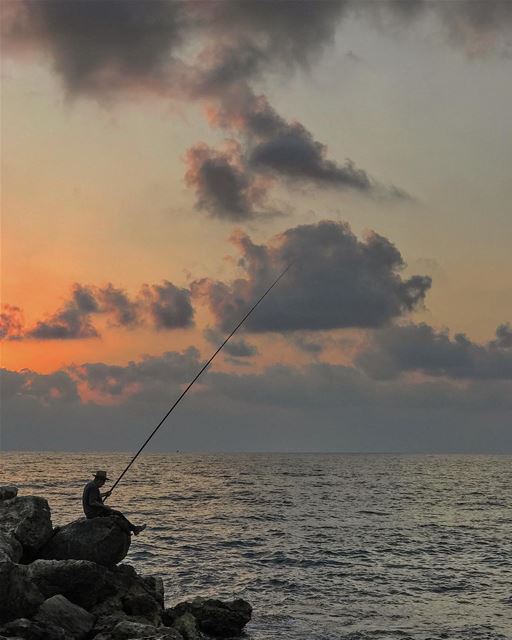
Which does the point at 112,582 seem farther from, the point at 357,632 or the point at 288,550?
the point at 288,550

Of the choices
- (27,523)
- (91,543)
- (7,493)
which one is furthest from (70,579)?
(7,493)

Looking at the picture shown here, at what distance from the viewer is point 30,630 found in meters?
13.0

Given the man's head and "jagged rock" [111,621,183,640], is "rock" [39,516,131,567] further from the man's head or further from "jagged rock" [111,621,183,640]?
"jagged rock" [111,621,183,640]

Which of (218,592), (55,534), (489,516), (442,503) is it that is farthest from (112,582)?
Answer: (442,503)

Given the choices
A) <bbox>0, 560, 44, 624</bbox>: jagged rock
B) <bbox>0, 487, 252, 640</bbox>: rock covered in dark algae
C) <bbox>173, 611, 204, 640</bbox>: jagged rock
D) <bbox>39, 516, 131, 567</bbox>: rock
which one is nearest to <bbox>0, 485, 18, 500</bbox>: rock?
<bbox>0, 487, 252, 640</bbox>: rock covered in dark algae

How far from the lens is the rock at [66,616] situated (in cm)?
1402

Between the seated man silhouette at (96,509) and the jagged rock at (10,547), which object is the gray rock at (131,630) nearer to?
the jagged rock at (10,547)

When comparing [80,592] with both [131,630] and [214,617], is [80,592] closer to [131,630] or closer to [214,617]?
[131,630]

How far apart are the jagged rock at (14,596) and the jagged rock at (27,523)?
8.22 feet

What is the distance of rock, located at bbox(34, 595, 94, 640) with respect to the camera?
14016 millimetres

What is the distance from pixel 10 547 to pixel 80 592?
6.60 ft

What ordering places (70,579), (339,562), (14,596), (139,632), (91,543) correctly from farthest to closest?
1. (339,562)
2. (91,543)
3. (70,579)
4. (14,596)
5. (139,632)

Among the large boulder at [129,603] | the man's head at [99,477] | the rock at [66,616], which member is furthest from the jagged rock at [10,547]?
the man's head at [99,477]

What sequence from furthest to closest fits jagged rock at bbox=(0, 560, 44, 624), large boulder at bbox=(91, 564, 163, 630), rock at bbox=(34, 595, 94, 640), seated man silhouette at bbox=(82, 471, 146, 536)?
1. seated man silhouette at bbox=(82, 471, 146, 536)
2. large boulder at bbox=(91, 564, 163, 630)
3. rock at bbox=(34, 595, 94, 640)
4. jagged rock at bbox=(0, 560, 44, 624)
